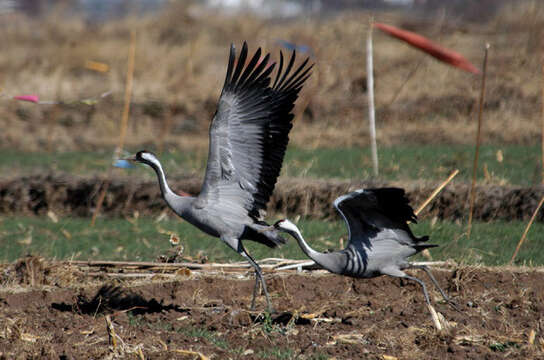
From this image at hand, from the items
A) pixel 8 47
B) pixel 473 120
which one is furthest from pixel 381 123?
pixel 8 47

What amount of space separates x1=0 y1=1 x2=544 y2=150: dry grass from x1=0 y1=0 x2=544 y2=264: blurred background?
5cm

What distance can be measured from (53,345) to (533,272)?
158 inches

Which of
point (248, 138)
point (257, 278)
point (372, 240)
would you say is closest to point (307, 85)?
point (248, 138)

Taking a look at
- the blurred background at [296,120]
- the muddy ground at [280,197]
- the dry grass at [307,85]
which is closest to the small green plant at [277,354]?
the blurred background at [296,120]

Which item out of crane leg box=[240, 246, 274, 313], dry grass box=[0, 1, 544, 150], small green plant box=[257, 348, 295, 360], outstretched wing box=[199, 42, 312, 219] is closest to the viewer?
small green plant box=[257, 348, 295, 360]

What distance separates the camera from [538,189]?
958 centimetres

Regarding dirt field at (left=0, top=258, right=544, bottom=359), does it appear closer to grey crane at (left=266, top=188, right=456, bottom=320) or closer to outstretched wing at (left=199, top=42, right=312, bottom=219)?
grey crane at (left=266, top=188, right=456, bottom=320)

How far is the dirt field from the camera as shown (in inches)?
201

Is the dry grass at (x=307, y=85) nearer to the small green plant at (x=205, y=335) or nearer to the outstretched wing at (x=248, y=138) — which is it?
the outstretched wing at (x=248, y=138)

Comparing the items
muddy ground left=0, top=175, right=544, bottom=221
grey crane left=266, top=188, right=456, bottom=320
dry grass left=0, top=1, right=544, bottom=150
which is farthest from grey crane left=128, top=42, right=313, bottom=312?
dry grass left=0, top=1, right=544, bottom=150

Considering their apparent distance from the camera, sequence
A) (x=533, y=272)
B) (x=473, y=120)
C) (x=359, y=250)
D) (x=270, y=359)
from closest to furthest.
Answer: (x=270, y=359)
(x=359, y=250)
(x=533, y=272)
(x=473, y=120)

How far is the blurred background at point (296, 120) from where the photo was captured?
9748 millimetres

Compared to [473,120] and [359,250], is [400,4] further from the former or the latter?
[359,250]

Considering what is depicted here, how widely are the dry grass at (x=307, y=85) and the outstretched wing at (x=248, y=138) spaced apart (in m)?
7.13
